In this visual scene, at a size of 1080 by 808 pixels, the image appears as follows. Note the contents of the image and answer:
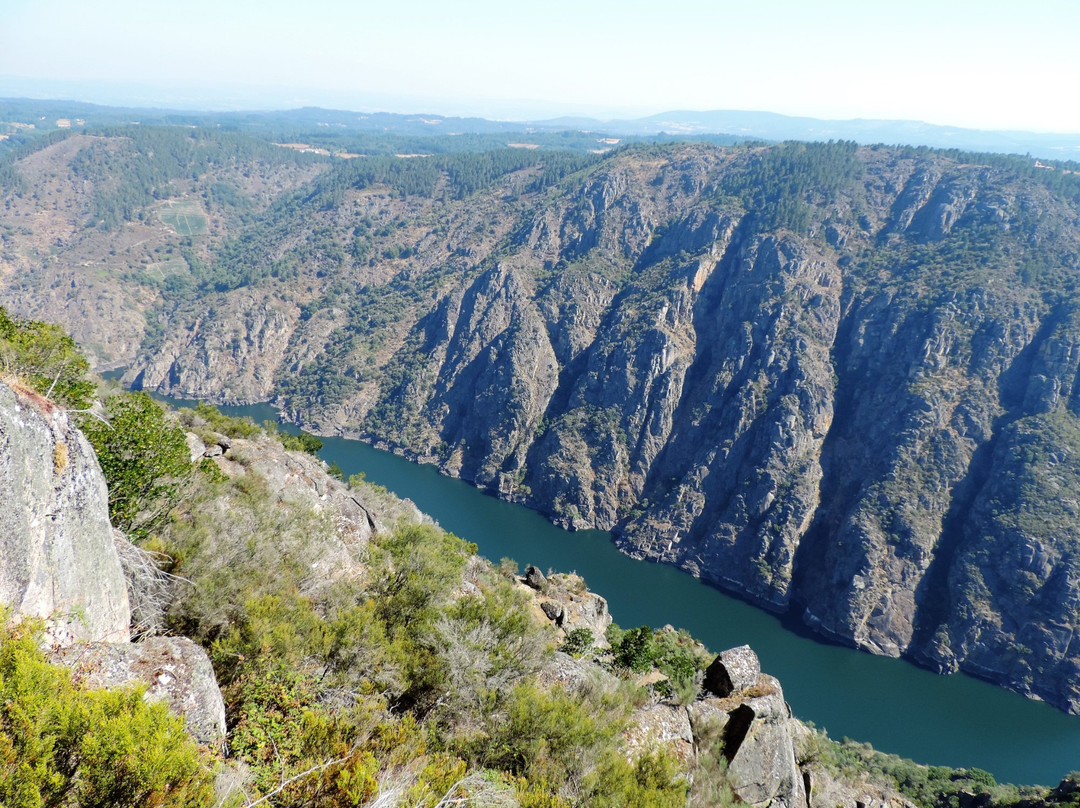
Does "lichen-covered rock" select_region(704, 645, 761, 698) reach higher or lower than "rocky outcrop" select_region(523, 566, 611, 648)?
higher

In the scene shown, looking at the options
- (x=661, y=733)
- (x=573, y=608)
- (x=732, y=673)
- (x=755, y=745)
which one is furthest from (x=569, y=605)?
(x=661, y=733)

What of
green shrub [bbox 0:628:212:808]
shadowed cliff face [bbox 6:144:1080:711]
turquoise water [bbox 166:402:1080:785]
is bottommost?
turquoise water [bbox 166:402:1080:785]

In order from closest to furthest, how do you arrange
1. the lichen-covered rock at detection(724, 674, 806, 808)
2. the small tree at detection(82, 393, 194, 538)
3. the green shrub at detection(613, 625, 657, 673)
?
the small tree at detection(82, 393, 194, 538)
the lichen-covered rock at detection(724, 674, 806, 808)
the green shrub at detection(613, 625, 657, 673)

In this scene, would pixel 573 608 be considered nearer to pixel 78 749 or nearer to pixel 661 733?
pixel 661 733

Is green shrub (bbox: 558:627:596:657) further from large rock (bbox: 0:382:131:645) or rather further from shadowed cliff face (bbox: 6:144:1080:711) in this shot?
shadowed cliff face (bbox: 6:144:1080:711)

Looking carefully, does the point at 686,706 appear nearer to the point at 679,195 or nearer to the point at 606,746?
the point at 606,746

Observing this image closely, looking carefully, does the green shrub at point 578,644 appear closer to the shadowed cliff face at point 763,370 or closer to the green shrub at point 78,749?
the green shrub at point 78,749

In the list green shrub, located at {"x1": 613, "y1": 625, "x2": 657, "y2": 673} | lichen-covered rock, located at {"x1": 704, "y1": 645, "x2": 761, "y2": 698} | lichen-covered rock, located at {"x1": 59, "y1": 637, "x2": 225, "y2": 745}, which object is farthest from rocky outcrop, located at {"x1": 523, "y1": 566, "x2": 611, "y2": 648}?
lichen-covered rock, located at {"x1": 59, "y1": 637, "x2": 225, "y2": 745}

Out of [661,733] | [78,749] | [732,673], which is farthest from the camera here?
[732,673]
